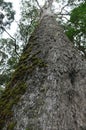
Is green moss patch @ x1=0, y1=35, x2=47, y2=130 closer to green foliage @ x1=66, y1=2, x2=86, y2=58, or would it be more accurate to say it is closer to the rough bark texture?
the rough bark texture

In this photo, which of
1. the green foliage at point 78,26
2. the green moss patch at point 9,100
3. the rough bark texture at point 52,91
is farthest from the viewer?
the green foliage at point 78,26

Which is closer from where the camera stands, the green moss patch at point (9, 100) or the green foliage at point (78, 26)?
the green moss patch at point (9, 100)

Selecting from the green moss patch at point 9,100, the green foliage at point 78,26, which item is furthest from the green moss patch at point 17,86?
the green foliage at point 78,26

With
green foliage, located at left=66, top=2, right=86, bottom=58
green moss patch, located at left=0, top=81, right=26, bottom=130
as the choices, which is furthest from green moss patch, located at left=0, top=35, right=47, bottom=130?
green foliage, located at left=66, top=2, right=86, bottom=58

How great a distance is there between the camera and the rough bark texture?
9.61 feet

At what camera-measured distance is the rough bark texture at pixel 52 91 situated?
2928 mm

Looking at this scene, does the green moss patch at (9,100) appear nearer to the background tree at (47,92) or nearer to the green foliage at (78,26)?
the background tree at (47,92)

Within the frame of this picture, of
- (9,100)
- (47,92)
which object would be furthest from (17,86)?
(47,92)

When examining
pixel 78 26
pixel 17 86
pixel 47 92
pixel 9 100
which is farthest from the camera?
pixel 78 26

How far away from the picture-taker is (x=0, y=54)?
20.1 m

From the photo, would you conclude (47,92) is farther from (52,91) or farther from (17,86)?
(17,86)

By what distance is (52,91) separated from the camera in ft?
10.9

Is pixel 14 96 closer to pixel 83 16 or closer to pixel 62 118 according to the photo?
pixel 62 118

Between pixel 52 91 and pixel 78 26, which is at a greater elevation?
pixel 52 91
